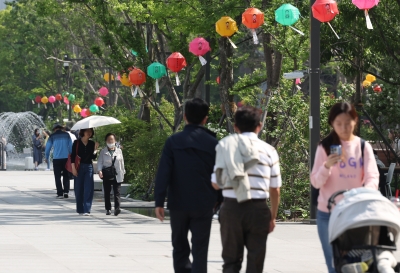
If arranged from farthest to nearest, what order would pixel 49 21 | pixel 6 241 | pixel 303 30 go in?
pixel 49 21 → pixel 303 30 → pixel 6 241

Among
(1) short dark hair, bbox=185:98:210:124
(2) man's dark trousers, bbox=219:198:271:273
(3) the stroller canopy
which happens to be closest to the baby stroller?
(3) the stroller canopy

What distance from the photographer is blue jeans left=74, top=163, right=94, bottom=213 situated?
62.1ft

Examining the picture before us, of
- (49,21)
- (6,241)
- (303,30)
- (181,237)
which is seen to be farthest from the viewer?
(49,21)

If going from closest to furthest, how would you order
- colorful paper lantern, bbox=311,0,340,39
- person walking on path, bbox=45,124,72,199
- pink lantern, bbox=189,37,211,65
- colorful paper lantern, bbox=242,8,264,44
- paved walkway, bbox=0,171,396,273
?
paved walkway, bbox=0,171,396,273, colorful paper lantern, bbox=311,0,340,39, colorful paper lantern, bbox=242,8,264,44, pink lantern, bbox=189,37,211,65, person walking on path, bbox=45,124,72,199

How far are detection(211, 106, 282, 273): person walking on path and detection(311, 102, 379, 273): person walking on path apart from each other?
42 cm

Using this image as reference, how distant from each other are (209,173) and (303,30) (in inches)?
479

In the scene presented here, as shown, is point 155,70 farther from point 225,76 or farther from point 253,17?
point 253,17

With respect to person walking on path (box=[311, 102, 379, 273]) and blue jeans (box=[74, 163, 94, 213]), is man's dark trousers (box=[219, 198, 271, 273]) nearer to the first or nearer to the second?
person walking on path (box=[311, 102, 379, 273])

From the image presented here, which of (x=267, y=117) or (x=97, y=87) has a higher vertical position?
(x=97, y=87)

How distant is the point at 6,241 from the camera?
14.0 m

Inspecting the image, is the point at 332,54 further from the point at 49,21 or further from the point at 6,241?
the point at 49,21

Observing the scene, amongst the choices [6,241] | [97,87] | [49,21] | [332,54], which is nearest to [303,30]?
[332,54]

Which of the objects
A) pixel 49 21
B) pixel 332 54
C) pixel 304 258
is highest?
pixel 49 21

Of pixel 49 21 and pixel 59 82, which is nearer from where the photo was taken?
pixel 49 21
